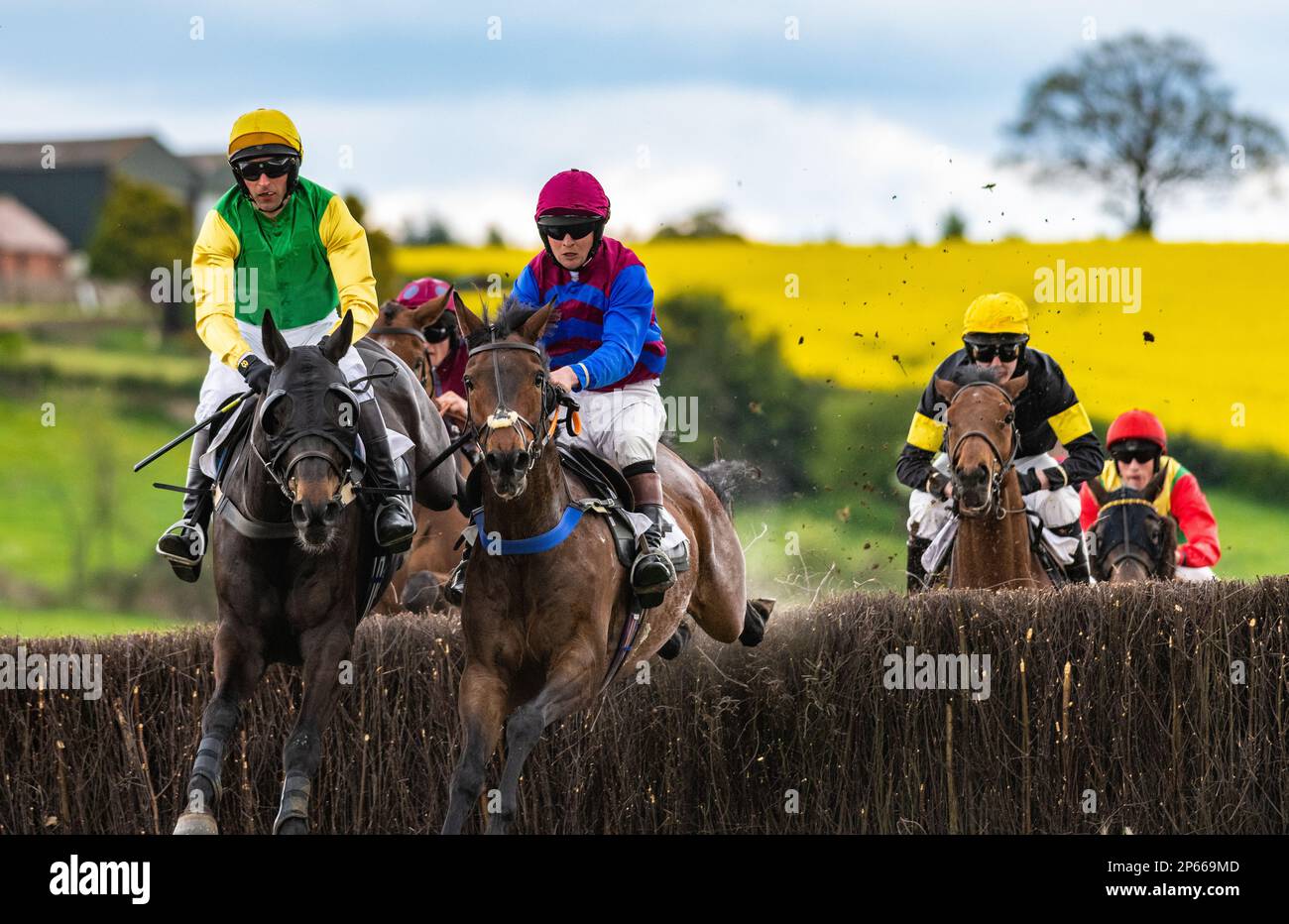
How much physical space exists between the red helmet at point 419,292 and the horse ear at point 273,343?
15.0 feet

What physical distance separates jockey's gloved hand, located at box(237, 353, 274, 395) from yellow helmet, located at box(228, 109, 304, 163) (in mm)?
933

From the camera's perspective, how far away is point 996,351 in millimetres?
10461

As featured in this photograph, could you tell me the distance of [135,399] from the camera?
50.6m

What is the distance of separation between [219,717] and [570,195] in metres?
2.47

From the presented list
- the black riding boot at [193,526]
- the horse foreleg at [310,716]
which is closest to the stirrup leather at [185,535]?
the black riding boot at [193,526]

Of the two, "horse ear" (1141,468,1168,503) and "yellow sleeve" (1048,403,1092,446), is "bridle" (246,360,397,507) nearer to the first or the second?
"yellow sleeve" (1048,403,1092,446)

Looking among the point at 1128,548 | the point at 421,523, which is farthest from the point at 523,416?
the point at 1128,548

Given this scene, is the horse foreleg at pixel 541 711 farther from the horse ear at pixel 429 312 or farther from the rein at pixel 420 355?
the horse ear at pixel 429 312

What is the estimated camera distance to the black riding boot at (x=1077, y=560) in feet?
35.3

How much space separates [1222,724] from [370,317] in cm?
444
